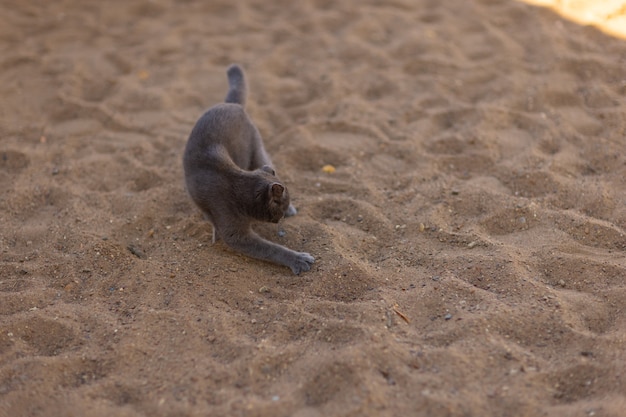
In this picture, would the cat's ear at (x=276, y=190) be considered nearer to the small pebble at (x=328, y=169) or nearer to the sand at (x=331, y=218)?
the sand at (x=331, y=218)

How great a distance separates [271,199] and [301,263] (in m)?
0.39

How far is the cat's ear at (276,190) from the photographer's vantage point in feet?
11.2

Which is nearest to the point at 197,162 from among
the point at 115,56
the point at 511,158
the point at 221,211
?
the point at 221,211

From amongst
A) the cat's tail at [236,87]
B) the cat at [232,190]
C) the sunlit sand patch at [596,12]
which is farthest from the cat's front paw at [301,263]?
the sunlit sand patch at [596,12]

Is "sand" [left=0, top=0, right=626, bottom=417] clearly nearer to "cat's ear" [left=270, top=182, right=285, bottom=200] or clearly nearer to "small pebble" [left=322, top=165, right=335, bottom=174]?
"small pebble" [left=322, top=165, right=335, bottom=174]

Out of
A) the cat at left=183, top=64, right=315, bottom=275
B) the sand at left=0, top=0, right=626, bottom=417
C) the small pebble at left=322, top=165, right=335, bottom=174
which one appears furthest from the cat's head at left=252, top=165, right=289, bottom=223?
the small pebble at left=322, top=165, right=335, bottom=174

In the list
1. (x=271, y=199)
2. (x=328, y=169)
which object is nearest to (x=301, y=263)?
(x=271, y=199)

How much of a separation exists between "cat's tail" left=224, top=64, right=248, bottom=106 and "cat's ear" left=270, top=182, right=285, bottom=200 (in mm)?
1276

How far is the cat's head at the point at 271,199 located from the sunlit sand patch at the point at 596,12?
3777mm

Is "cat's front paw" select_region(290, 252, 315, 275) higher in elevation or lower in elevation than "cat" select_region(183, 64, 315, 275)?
lower

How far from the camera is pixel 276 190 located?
3.43 metres

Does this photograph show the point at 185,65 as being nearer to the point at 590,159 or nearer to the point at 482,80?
the point at 482,80

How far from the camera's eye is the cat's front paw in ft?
11.2

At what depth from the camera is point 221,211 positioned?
362cm
